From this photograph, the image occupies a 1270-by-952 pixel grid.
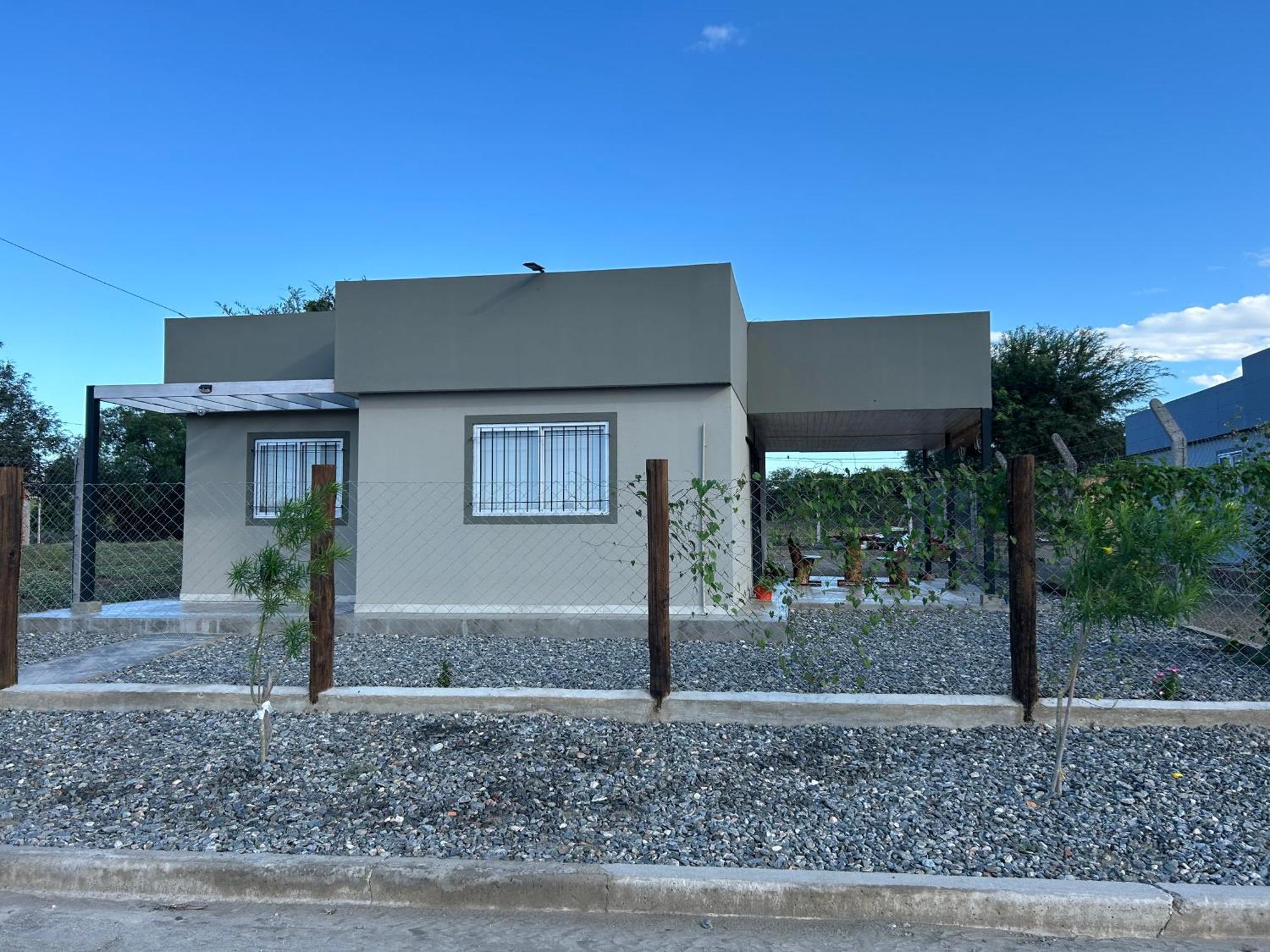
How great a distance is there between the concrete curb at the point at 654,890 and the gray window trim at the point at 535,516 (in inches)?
237

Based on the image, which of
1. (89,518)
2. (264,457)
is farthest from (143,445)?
(89,518)

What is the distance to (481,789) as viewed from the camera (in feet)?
13.8

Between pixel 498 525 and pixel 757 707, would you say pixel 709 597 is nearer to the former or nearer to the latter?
pixel 498 525

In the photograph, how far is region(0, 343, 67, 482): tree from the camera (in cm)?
2159

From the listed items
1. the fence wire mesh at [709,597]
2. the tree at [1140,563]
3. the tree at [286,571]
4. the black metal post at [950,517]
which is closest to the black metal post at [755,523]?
the fence wire mesh at [709,597]

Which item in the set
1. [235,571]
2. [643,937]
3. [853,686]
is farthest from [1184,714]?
[235,571]

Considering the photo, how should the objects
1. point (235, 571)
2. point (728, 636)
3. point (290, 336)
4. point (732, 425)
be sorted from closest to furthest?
1. point (235, 571)
2. point (728, 636)
3. point (732, 425)
4. point (290, 336)

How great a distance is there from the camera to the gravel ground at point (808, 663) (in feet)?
20.1

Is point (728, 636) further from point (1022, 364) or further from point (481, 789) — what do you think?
point (1022, 364)

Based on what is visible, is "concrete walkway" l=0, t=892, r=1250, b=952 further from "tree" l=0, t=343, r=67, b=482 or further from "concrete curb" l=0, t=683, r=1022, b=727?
"tree" l=0, t=343, r=67, b=482

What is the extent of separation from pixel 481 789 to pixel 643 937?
50.9 inches

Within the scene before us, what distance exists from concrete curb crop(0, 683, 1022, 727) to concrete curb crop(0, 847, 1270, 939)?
5.33 feet

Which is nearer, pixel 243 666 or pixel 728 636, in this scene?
pixel 243 666

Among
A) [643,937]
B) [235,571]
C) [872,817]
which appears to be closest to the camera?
[643,937]
